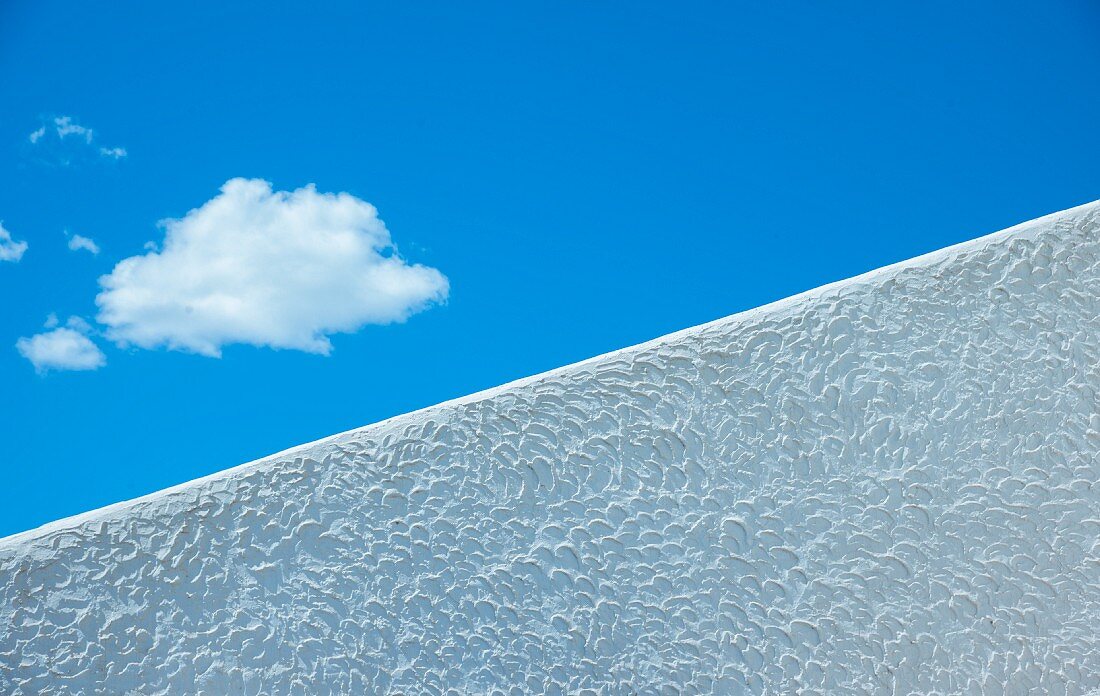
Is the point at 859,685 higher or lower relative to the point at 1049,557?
lower

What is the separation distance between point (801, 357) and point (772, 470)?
40 cm

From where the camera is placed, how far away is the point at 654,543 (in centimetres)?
310

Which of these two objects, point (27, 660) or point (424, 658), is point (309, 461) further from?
point (27, 660)


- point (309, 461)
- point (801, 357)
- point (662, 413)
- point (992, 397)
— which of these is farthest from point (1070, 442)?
point (309, 461)

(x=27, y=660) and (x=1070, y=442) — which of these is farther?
(x=1070, y=442)

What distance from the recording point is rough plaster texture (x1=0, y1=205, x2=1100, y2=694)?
9.99 feet

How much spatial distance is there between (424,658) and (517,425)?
32.1 inches

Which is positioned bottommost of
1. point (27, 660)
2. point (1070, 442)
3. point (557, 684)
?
point (27, 660)

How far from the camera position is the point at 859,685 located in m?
3.07

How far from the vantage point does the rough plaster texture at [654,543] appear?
3.04m

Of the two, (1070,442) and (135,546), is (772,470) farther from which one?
(135,546)

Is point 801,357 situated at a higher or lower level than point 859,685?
higher

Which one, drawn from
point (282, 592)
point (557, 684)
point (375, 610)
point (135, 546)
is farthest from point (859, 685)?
point (135, 546)

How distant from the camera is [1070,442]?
10.5ft
